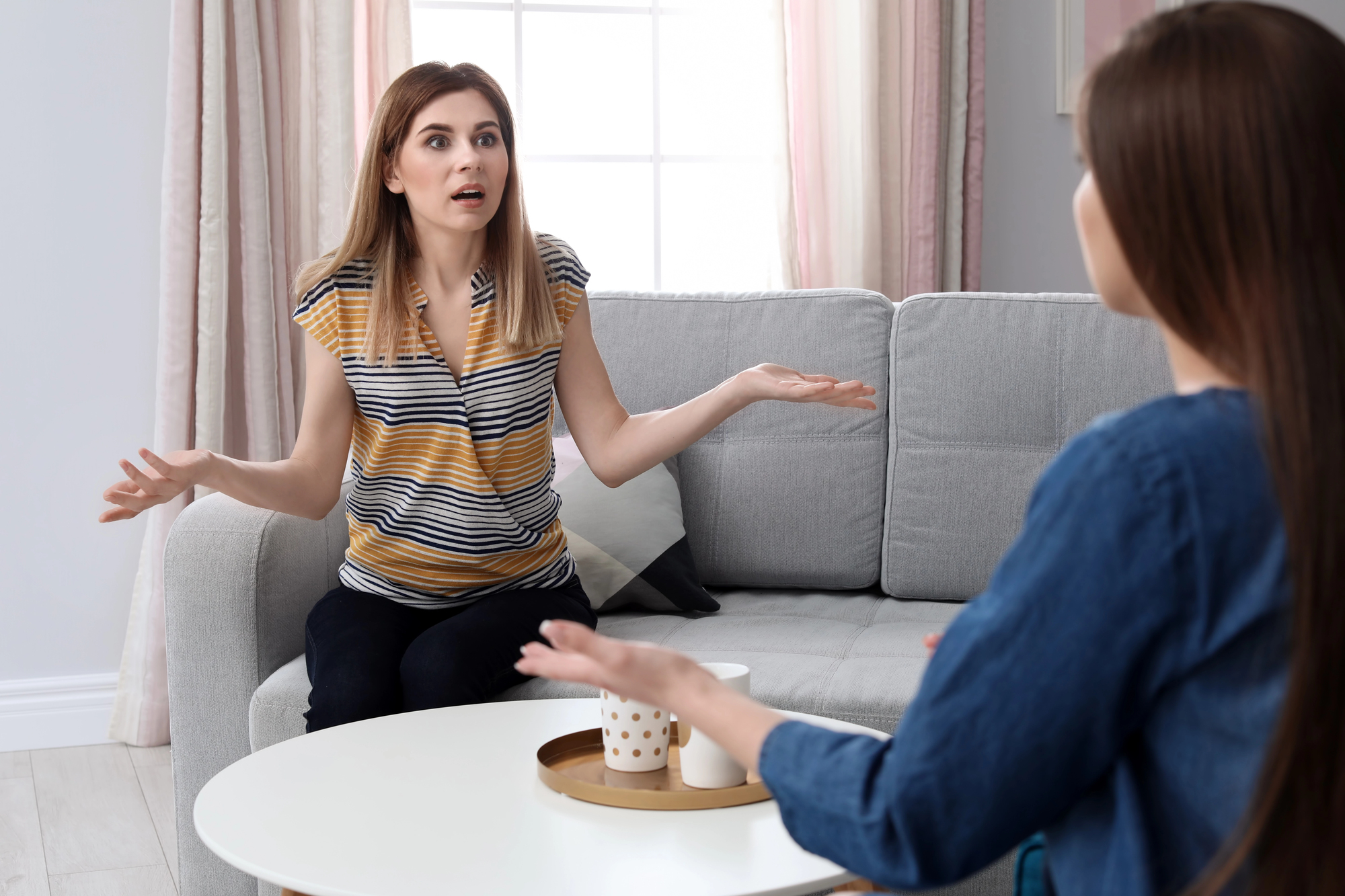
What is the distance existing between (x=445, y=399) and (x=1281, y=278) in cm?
135

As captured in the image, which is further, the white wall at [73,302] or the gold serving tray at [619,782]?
the white wall at [73,302]

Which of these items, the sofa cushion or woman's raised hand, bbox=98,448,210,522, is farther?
the sofa cushion

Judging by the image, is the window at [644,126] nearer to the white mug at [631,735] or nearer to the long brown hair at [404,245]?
the long brown hair at [404,245]

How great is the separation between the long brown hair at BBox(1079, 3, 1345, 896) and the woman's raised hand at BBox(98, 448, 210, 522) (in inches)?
45.7

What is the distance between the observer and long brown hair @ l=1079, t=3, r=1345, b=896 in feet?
1.70

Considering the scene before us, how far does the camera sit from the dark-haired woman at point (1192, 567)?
52cm

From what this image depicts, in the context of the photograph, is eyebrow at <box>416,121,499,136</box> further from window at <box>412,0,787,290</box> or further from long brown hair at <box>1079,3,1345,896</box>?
long brown hair at <box>1079,3,1345,896</box>

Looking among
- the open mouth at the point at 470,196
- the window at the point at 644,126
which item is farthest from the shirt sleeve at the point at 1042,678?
the window at the point at 644,126

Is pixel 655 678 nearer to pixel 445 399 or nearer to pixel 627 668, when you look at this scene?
pixel 627 668

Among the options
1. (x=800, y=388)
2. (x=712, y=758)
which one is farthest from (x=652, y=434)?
(x=712, y=758)

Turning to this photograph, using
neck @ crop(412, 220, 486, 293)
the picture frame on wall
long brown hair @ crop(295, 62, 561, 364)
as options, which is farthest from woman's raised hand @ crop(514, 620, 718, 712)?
the picture frame on wall

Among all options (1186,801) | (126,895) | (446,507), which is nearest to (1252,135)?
(1186,801)

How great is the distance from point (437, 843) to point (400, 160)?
1.15 metres

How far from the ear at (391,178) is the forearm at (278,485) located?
0.43 m
